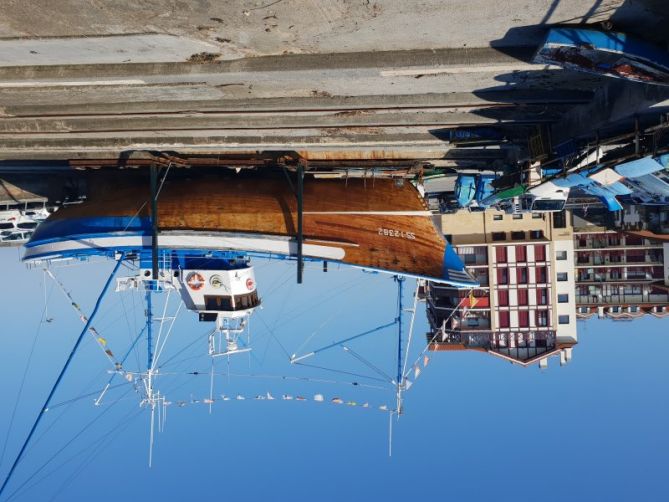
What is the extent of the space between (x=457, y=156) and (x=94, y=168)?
11.3 meters

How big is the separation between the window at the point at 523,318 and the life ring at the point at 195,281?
108 feet

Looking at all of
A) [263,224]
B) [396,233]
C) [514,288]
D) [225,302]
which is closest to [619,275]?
[514,288]

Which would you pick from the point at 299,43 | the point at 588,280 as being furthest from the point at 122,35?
the point at 588,280

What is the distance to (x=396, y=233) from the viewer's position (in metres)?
14.3

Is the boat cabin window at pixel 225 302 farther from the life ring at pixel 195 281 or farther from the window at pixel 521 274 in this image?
the window at pixel 521 274

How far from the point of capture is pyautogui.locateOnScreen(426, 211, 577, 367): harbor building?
4119cm

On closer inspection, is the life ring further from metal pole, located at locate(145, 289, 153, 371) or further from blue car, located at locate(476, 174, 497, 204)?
blue car, located at locate(476, 174, 497, 204)

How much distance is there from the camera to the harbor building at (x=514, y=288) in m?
41.2

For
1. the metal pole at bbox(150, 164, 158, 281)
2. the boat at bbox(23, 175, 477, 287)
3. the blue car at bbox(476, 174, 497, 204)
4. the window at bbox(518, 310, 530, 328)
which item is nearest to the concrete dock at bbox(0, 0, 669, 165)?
the boat at bbox(23, 175, 477, 287)

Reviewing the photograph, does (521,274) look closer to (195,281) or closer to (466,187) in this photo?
(466,187)

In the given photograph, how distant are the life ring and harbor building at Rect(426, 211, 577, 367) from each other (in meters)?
28.5

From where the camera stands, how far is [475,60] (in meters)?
8.74

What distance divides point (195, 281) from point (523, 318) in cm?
3333

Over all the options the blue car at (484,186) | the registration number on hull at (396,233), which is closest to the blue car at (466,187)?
the blue car at (484,186)
